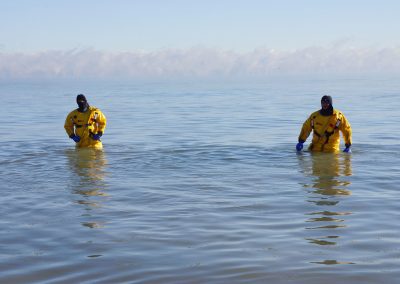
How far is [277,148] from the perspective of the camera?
18.0 m

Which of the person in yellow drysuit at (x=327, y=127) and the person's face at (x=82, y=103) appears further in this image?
the person's face at (x=82, y=103)

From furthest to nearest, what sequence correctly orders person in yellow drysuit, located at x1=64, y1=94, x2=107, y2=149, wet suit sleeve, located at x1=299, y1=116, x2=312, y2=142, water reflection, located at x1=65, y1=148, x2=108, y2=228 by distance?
person in yellow drysuit, located at x1=64, y1=94, x2=107, y2=149, wet suit sleeve, located at x1=299, y1=116, x2=312, y2=142, water reflection, located at x1=65, y1=148, x2=108, y2=228

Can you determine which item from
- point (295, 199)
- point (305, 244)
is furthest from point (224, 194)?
point (305, 244)

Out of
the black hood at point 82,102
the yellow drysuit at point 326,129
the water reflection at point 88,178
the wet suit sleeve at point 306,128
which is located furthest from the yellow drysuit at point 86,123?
the yellow drysuit at point 326,129

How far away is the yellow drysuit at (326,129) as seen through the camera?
1474cm

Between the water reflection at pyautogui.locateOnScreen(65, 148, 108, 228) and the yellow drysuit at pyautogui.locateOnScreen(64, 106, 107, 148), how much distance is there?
48 cm

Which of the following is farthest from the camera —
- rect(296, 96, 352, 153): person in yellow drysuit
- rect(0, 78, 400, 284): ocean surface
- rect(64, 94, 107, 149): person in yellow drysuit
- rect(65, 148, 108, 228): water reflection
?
rect(64, 94, 107, 149): person in yellow drysuit

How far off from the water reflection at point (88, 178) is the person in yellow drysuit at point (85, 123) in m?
0.43

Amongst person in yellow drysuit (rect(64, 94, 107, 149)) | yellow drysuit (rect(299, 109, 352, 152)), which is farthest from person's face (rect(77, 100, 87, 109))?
yellow drysuit (rect(299, 109, 352, 152))

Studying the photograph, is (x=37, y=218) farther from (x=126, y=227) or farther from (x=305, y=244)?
(x=305, y=244)

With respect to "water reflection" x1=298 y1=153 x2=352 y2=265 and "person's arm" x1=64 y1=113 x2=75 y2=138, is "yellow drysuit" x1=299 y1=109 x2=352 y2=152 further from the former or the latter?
"person's arm" x1=64 y1=113 x2=75 y2=138

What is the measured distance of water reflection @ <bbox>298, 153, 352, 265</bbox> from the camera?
8154mm

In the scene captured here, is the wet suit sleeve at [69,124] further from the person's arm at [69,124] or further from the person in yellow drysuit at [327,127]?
the person in yellow drysuit at [327,127]

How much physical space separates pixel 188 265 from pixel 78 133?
32.8 feet
